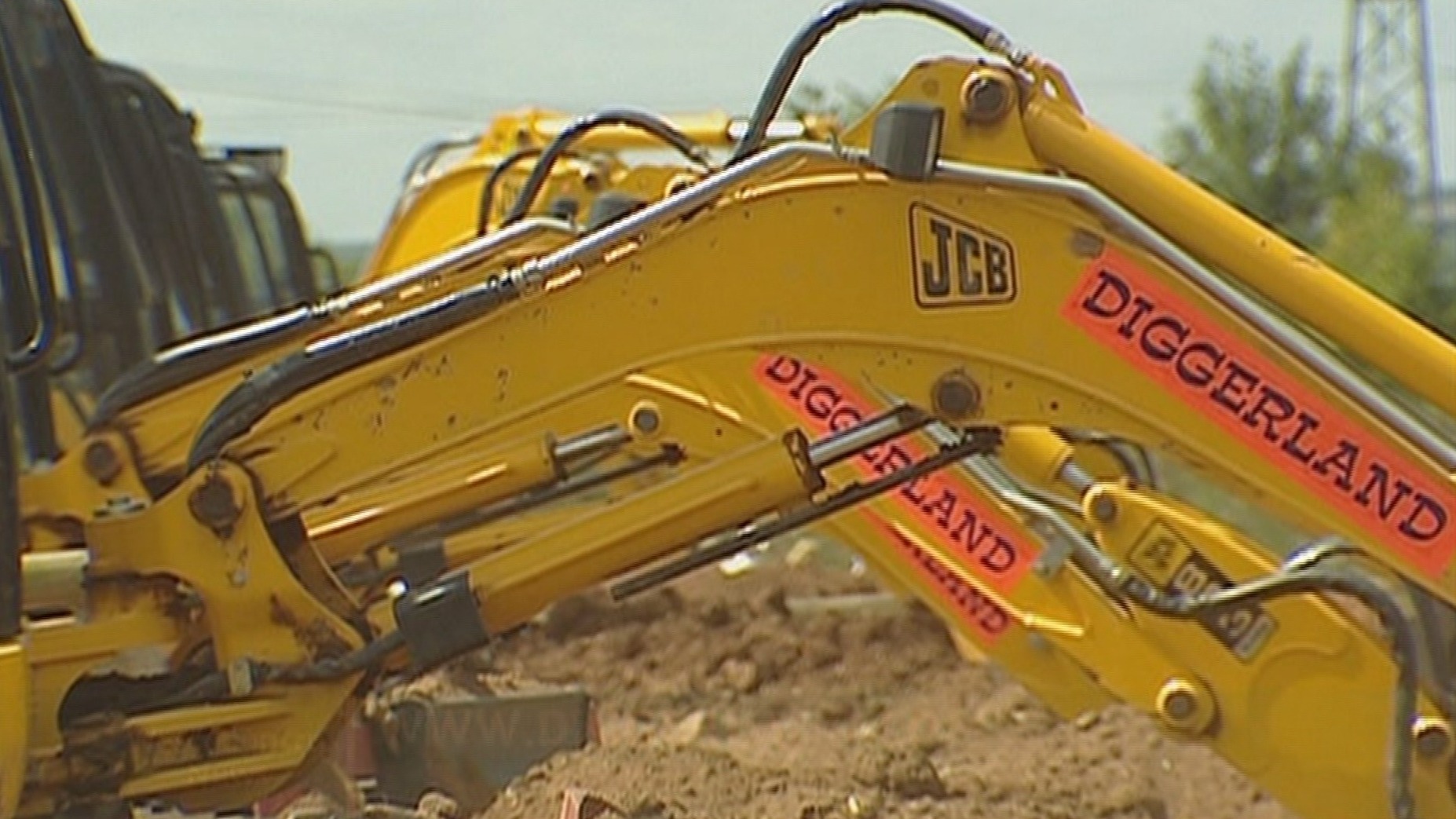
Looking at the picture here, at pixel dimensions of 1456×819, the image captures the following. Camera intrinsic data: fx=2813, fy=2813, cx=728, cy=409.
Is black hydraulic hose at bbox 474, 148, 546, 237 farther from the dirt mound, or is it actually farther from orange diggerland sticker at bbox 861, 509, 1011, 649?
orange diggerland sticker at bbox 861, 509, 1011, 649

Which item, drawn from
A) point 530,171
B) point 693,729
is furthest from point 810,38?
point 693,729

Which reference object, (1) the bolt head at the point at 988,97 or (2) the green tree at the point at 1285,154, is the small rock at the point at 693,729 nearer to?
(1) the bolt head at the point at 988,97

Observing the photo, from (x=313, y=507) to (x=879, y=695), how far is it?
5361 mm

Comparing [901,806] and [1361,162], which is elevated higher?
[1361,162]

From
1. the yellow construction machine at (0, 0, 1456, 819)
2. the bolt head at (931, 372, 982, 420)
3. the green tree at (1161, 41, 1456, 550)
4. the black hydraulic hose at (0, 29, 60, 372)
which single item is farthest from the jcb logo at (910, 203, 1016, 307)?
the green tree at (1161, 41, 1456, 550)

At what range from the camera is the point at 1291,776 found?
637cm

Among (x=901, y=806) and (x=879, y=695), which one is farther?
(x=879, y=695)

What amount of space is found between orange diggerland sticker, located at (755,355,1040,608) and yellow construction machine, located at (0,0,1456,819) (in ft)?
0.08

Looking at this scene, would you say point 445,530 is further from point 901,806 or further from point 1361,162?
point 1361,162

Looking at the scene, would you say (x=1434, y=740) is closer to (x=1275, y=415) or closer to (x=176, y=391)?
(x=1275, y=415)

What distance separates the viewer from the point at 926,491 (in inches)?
292

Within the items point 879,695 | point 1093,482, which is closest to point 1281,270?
point 1093,482

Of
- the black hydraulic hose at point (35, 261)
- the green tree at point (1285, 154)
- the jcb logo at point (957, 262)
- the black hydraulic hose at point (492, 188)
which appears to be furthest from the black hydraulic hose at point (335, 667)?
the green tree at point (1285, 154)

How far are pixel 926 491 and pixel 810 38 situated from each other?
2090 millimetres
